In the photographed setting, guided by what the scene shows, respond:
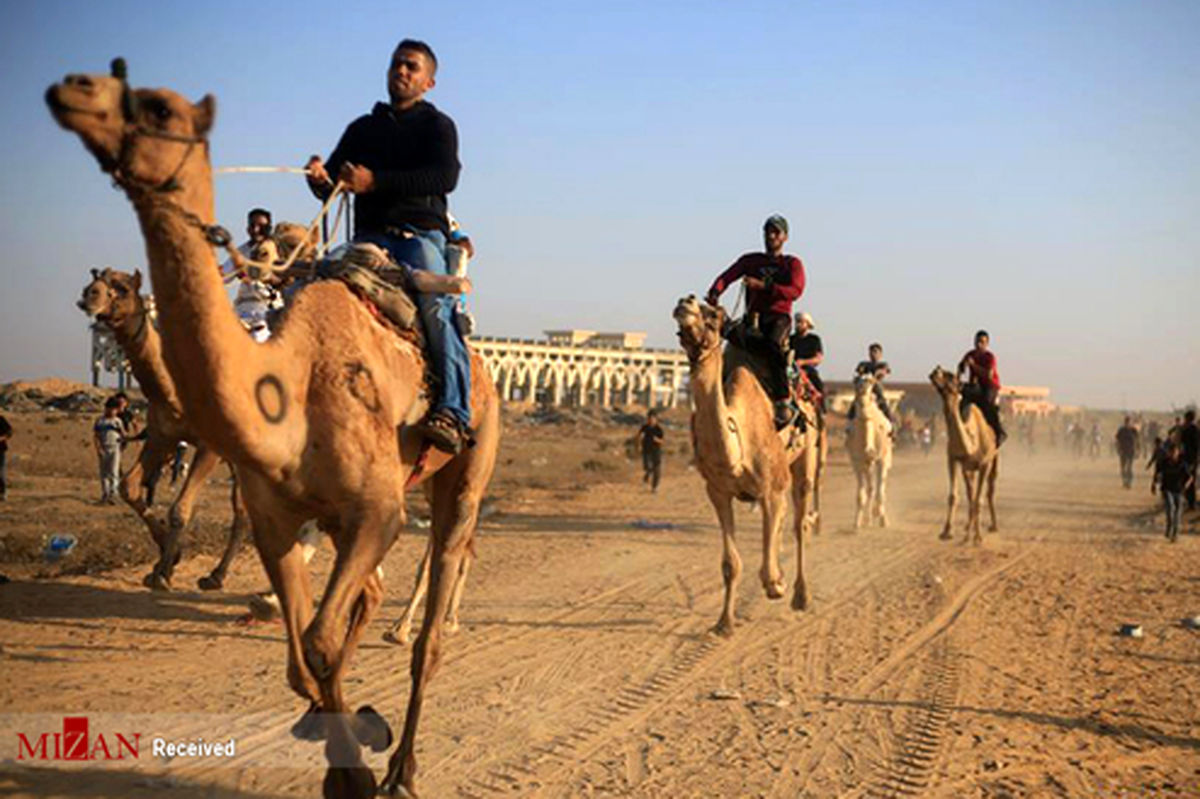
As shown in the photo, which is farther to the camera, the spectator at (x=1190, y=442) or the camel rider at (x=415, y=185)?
the spectator at (x=1190, y=442)

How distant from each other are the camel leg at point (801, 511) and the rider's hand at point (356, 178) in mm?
7707

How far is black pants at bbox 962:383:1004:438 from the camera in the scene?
21750 millimetres

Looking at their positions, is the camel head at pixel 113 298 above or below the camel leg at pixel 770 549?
above

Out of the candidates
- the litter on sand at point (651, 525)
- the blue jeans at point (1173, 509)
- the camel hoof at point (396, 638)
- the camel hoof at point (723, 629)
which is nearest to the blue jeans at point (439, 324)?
the camel hoof at point (396, 638)

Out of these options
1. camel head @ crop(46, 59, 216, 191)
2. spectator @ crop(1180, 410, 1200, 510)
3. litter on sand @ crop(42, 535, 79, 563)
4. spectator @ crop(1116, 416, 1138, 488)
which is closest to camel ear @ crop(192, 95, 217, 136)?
camel head @ crop(46, 59, 216, 191)

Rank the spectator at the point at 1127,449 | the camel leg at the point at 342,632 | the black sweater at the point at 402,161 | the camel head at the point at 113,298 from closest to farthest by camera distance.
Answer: the camel leg at the point at 342,632 < the black sweater at the point at 402,161 < the camel head at the point at 113,298 < the spectator at the point at 1127,449

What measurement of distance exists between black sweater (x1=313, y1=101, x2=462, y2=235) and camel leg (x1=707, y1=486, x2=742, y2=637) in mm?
5503

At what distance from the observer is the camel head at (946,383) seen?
20.8 meters

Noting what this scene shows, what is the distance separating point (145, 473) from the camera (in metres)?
10.6

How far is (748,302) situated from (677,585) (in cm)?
358

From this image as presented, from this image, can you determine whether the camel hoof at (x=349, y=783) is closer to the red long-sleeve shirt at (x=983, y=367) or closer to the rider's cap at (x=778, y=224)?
the rider's cap at (x=778, y=224)

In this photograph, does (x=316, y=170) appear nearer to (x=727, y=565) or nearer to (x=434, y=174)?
(x=434, y=174)

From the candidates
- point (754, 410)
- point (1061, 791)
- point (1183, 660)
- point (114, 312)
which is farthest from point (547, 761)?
point (1183, 660)

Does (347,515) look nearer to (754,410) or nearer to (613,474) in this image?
(754,410)
